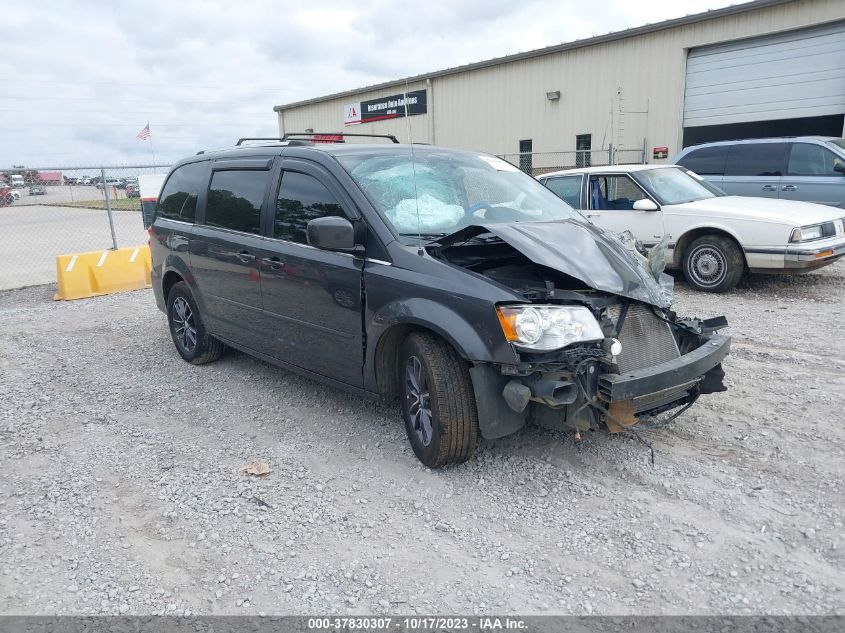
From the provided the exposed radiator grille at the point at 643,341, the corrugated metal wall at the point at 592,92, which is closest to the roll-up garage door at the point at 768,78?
the corrugated metal wall at the point at 592,92

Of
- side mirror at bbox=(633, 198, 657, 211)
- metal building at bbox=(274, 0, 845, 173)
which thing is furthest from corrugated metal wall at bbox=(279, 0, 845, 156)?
side mirror at bbox=(633, 198, 657, 211)

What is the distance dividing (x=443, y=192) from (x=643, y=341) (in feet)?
5.31

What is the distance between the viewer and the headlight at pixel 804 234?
24.4ft

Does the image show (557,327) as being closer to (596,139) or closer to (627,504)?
(627,504)

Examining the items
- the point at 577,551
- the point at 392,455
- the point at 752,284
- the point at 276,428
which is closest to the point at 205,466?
the point at 276,428

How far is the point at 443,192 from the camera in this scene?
4273mm

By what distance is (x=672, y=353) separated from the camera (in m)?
3.62

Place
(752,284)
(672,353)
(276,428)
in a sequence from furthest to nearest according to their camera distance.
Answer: (752,284) < (276,428) < (672,353)

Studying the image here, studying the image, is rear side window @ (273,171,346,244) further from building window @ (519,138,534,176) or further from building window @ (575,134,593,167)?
building window @ (519,138,534,176)

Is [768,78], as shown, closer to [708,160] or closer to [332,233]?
[708,160]

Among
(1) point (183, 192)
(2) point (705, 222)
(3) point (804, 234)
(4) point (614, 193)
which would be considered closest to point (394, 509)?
(1) point (183, 192)

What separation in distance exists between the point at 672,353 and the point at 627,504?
894 mm

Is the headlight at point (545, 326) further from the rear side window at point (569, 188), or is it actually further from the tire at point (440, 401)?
the rear side window at point (569, 188)

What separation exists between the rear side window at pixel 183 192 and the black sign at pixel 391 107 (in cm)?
1778
